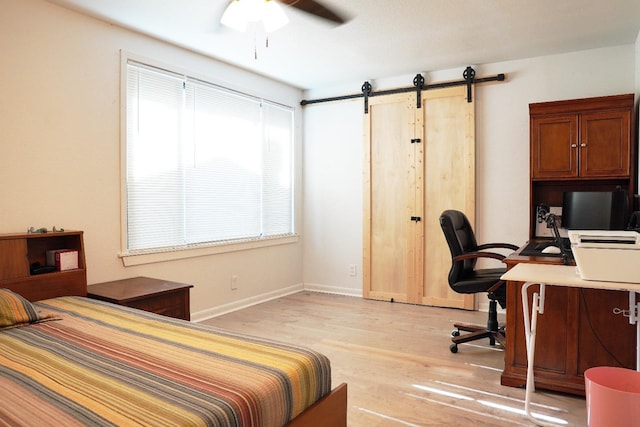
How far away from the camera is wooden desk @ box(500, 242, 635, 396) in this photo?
2527mm

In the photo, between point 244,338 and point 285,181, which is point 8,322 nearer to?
point 244,338

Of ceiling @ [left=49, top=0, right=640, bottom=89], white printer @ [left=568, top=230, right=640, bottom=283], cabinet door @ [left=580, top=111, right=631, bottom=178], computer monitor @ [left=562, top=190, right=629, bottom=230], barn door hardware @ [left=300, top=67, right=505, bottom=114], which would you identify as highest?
ceiling @ [left=49, top=0, right=640, bottom=89]

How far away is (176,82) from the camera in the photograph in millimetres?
4039

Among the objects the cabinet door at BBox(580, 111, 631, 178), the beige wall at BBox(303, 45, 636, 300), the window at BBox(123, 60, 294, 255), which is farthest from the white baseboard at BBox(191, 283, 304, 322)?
the cabinet door at BBox(580, 111, 631, 178)

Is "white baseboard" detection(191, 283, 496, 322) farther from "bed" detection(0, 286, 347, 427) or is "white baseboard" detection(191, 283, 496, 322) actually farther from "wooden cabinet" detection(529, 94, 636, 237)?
"bed" detection(0, 286, 347, 427)

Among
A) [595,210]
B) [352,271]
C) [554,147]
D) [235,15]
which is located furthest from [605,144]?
[235,15]

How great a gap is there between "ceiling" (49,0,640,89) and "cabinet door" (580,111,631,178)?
2.39 ft

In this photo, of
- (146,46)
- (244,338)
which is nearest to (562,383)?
(244,338)

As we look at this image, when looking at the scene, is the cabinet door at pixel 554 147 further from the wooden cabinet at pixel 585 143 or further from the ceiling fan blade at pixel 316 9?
the ceiling fan blade at pixel 316 9

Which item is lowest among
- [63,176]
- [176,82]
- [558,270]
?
[558,270]

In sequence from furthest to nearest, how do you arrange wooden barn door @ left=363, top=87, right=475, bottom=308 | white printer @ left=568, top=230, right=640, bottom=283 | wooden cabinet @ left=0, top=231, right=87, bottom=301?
wooden barn door @ left=363, top=87, right=475, bottom=308
wooden cabinet @ left=0, top=231, right=87, bottom=301
white printer @ left=568, top=230, right=640, bottom=283

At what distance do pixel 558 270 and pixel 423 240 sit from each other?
2.56 m

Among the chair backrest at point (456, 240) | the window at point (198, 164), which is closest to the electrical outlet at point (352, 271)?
the window at point (198, 164)

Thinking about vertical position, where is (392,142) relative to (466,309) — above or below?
above
